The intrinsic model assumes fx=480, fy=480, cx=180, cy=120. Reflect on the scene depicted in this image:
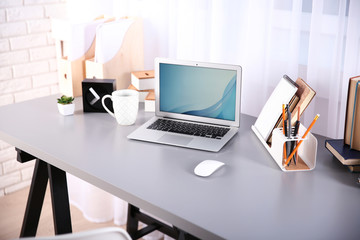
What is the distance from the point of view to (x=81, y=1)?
2375mm

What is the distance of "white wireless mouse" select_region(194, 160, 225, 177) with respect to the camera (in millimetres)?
1283

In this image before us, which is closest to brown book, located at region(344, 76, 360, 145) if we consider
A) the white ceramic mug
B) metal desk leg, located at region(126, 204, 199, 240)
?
the white ceramic mug

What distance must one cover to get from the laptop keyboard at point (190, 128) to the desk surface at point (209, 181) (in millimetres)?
62

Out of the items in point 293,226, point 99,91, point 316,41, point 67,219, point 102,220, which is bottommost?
point 102,220

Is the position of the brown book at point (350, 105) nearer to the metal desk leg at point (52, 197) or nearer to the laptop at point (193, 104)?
the laptop at point (193, 104)

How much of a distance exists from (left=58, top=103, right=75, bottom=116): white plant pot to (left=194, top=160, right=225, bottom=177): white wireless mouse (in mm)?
640

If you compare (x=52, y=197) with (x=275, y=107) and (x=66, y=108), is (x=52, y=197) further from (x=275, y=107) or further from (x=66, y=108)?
(x=275, y=107)

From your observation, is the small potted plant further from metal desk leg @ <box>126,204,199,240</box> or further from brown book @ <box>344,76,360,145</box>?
brown book @ <box>344,76,360,145</box>

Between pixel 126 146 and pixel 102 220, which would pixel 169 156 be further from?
pixel 102 220

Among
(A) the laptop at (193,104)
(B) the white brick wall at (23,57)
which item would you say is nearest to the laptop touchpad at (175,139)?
(A) the laptop at (193,104)

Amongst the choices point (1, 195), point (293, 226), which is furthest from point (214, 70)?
point (1, 195)

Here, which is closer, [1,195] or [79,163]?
[79,163]

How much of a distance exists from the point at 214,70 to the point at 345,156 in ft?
1.69

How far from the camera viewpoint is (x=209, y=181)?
4.14ft
